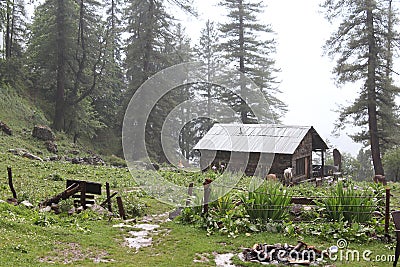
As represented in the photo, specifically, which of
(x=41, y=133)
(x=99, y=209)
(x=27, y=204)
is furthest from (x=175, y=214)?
(x=41, y=133)

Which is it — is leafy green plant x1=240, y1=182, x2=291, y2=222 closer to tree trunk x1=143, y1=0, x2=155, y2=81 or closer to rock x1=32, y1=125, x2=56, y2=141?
rock x1=32, y1=125, x2=56, y2=141

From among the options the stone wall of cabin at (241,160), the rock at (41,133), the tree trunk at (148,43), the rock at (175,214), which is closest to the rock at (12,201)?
the rock at (175,214)

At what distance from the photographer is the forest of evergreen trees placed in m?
22.6

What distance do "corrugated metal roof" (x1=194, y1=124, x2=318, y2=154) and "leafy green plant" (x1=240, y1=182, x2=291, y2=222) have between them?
9.47 m

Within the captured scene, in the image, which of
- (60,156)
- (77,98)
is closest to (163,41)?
(77,98)

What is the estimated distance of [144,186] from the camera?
15.1m

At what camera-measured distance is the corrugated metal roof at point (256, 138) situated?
1919 centimetres

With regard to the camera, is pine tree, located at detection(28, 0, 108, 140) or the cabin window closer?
the cabin window

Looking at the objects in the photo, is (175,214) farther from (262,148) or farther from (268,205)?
(262,148)

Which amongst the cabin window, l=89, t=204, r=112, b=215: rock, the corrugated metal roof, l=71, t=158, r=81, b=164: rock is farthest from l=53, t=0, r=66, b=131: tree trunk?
l=89, t=204, r=112, b=215: rock

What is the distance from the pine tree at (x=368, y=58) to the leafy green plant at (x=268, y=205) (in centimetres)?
1496

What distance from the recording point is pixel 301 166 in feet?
66.0

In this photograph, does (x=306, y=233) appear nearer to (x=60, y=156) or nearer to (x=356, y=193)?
(x=356, y=193)

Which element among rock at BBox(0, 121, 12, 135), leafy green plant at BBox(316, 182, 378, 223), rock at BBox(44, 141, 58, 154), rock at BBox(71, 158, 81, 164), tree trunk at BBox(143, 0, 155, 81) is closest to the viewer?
leafy green plant at BBox(316, 182, 378, 223)
